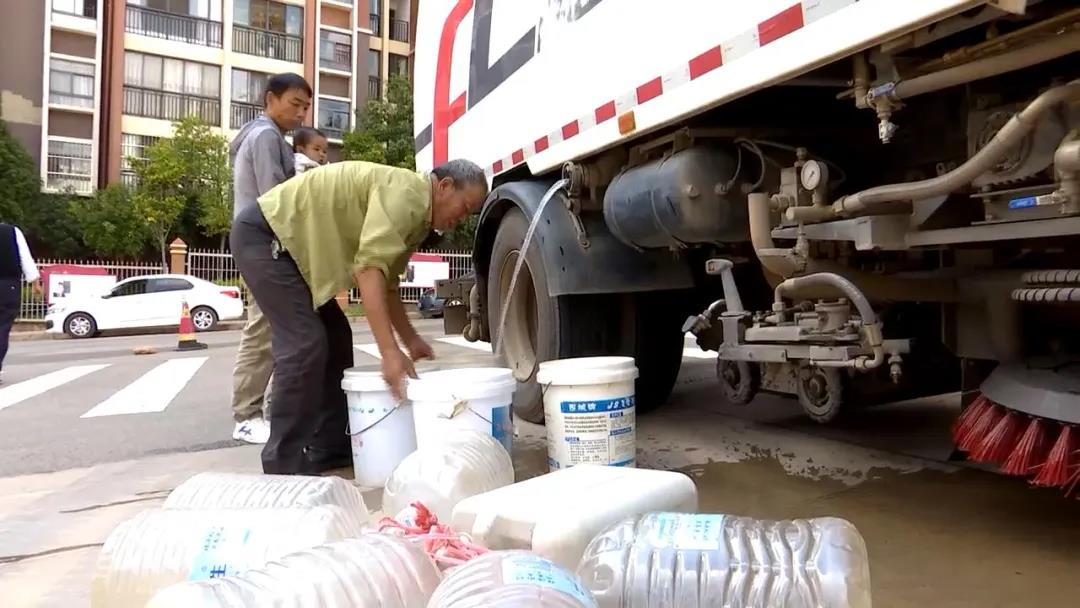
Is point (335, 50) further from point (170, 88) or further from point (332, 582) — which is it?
point (332, 582)

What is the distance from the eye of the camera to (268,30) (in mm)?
28812

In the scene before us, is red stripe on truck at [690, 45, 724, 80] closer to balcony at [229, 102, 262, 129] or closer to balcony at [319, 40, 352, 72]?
balcony at [229, 102, 262, 129]

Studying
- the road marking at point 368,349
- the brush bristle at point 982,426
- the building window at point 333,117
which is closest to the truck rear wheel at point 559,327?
the brush bristle at point 982,426

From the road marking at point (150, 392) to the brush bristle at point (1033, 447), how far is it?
5.20 metres

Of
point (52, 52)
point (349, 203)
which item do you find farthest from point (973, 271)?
point (52, 52)

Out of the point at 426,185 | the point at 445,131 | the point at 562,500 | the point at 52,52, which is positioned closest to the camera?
the point at 562,500

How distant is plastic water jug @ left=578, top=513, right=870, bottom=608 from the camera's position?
1498mm

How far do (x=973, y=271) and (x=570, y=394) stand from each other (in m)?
1.38

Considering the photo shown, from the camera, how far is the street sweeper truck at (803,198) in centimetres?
211

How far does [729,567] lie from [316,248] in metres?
2.23

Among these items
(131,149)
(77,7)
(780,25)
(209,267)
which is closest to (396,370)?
(780,25)

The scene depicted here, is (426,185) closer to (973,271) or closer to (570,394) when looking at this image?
(570,394)

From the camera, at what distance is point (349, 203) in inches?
128

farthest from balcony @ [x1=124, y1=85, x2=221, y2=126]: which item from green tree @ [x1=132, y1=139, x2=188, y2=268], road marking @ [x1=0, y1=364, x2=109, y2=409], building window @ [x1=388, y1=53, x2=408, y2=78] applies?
road marking @ [x1=0, y1=364, x2=109, y2=409]
